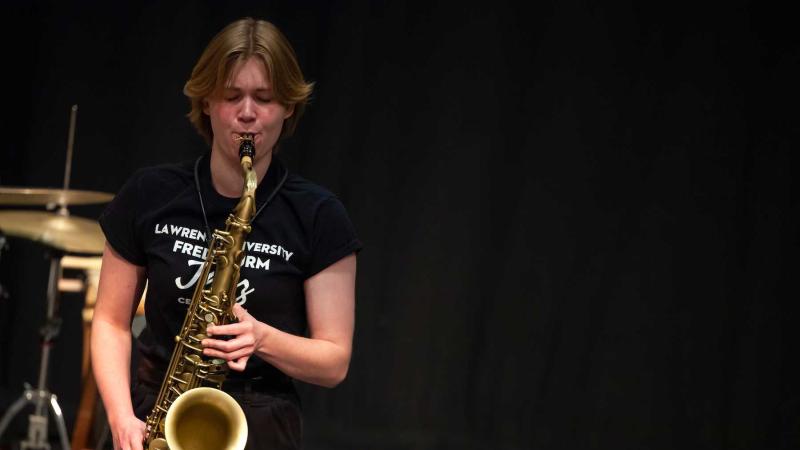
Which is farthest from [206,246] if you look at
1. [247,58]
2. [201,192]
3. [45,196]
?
[45,196]

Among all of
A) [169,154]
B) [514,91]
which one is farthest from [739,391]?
[169,154]

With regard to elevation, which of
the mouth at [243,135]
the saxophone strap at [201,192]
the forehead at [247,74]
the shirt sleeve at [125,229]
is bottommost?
the shirt sleeve at [125,229]

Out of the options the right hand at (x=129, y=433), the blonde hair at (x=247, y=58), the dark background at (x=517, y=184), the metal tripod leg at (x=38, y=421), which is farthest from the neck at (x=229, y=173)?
the dark background at (x=517, y=184)

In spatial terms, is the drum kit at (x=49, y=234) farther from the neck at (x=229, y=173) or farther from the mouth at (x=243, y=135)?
the mouth at (x=243, y=135)

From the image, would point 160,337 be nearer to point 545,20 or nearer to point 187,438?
point 187,438

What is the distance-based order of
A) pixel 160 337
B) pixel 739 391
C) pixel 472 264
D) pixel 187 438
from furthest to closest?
1. pixel 472 264
2. pixel 739 391
3. pixel 160 337
4. pixel 187 438

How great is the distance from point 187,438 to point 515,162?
3.08 meters

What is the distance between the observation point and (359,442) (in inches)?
188

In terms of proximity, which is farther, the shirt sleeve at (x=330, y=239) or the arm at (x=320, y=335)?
the shirt sleeve at (x=330, y=239)

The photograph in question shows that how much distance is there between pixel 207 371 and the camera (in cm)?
179

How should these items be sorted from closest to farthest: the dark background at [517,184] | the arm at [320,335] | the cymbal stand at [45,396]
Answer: the arm at [320,335] → the cymbal stand at [45,396] → the dark background at [517,184]

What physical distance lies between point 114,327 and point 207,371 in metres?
0.21

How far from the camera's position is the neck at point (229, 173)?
187 centimetres

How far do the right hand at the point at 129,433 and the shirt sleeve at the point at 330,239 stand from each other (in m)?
0.39
